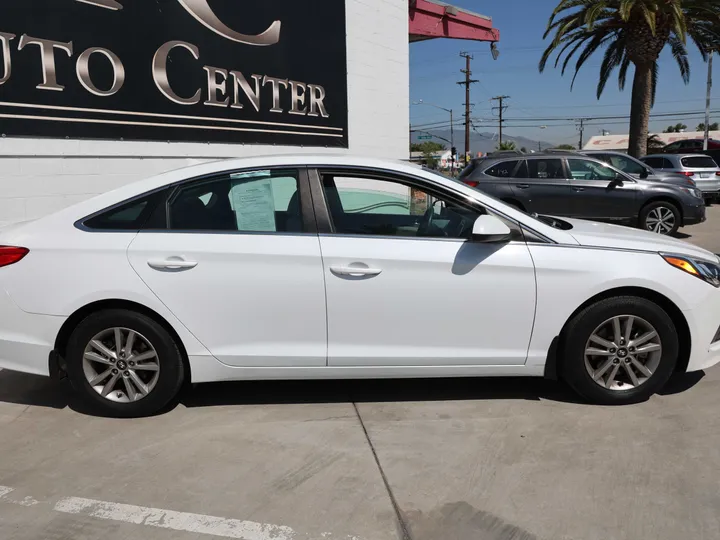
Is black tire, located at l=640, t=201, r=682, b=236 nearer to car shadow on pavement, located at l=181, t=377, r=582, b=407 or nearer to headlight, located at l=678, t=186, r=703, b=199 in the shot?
headlight, located at l=678, t=186, r=703, b=199

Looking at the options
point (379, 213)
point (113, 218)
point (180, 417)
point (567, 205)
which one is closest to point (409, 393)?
point (379, 213)

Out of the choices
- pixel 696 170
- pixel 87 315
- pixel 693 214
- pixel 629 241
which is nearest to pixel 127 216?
pixel 87 315

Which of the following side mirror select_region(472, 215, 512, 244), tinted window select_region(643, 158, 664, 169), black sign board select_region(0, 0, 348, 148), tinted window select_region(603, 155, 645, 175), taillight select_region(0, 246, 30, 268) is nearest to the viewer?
side mirror select_region(472, 215, 512, 244)

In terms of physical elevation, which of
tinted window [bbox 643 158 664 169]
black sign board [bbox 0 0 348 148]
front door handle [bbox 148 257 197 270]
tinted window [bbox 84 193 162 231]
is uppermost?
black sign board [bbox 0 0 348 148]

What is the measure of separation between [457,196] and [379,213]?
1.80ft

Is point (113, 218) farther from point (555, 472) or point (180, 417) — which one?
point (555, 472)

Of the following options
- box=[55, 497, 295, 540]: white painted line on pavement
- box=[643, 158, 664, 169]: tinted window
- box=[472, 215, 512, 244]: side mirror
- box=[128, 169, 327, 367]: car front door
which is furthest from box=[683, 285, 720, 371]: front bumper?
box=[643, 158, 664, 169]: tinted window

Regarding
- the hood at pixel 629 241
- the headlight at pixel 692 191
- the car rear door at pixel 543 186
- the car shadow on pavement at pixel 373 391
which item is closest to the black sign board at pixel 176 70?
the car rear door at pixel 543 186

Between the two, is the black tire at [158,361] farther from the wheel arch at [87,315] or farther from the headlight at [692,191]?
the headlight at [692,191]

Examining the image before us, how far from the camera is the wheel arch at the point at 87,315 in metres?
3.77

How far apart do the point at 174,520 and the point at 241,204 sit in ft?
6.21

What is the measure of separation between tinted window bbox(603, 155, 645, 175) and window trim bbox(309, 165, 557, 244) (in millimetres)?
8730

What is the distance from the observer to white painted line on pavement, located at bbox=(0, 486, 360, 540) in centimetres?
273

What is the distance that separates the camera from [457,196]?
3.90 m
